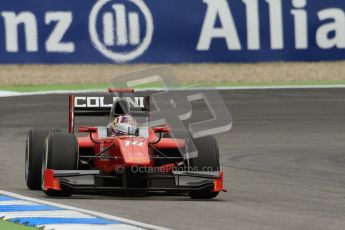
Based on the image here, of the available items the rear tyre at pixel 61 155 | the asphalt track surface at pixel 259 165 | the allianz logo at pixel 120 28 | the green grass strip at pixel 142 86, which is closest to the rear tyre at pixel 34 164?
the asphalt track surface at pixel 259 165

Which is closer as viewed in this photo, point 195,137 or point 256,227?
point 256,227

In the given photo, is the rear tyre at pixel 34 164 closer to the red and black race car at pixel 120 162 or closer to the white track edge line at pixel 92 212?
the red and black race car at pixel 120 162

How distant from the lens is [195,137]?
12.0 meters

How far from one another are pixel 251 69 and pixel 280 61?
2.49ft

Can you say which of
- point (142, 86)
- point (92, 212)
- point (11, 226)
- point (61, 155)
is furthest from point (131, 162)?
point (142, 86)

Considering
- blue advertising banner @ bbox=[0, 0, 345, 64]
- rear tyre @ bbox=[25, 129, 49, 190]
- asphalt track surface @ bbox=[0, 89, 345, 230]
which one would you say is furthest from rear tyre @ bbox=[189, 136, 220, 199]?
blue advertising banner @ bbox=[0, 0, 345, 64]

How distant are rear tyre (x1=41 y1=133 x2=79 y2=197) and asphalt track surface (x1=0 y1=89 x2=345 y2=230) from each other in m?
0.32

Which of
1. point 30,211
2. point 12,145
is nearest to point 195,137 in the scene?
point 30,211

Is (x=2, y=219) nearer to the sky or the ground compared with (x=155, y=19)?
nearer to the ground

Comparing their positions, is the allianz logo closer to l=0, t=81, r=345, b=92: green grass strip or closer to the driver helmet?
l=0, t=81, r=345, b=92: green grass strip

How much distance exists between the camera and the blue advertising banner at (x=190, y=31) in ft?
91.9

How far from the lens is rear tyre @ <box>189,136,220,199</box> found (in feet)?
38.9

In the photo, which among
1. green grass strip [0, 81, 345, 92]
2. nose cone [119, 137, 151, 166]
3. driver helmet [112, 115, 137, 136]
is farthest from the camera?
green grass strip [0, 81, 345, 92]

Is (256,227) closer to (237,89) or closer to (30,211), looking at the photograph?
(30,211)
